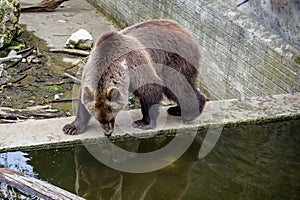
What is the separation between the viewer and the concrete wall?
21.1 ft

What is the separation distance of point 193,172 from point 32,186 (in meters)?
1.28

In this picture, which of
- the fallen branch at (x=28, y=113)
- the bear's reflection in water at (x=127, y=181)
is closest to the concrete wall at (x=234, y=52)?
the bear's reflection in water at (x=127, y=181)

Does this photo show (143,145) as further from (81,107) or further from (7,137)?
(7,137)

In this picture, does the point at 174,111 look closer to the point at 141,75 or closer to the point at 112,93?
the point at 141,75

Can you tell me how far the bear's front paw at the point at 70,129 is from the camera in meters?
4.89

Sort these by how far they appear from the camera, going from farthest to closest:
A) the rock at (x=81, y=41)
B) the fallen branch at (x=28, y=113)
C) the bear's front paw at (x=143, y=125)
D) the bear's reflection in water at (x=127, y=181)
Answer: the rock at (x=81, y=41) → the fallen branch at (x=28, y=113) → the bear's front paw at (x=143, y=125) → the bear's reflection in water at (x=127, y=181)

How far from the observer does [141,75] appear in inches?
197

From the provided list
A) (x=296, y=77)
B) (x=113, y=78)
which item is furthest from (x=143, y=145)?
(x=296, y=77)

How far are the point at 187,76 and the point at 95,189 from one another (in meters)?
1.74

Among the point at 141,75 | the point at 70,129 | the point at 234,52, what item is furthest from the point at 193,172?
the point at 234,52

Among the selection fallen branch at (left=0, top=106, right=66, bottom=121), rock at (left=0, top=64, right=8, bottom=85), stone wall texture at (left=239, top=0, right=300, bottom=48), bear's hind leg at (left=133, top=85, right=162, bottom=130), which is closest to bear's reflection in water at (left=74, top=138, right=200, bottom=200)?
bear's hind leg at (left=133, top=85, right=162, bottom=130)

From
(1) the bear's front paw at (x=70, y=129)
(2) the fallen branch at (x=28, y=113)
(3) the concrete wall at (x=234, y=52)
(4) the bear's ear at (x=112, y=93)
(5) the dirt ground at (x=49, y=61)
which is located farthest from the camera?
(5) the dirt ground at (x=49, y=61)

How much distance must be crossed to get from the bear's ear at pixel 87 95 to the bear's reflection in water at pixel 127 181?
422 millimetres

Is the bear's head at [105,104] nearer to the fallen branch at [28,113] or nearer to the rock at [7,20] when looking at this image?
the fallen branch at [28,113]
